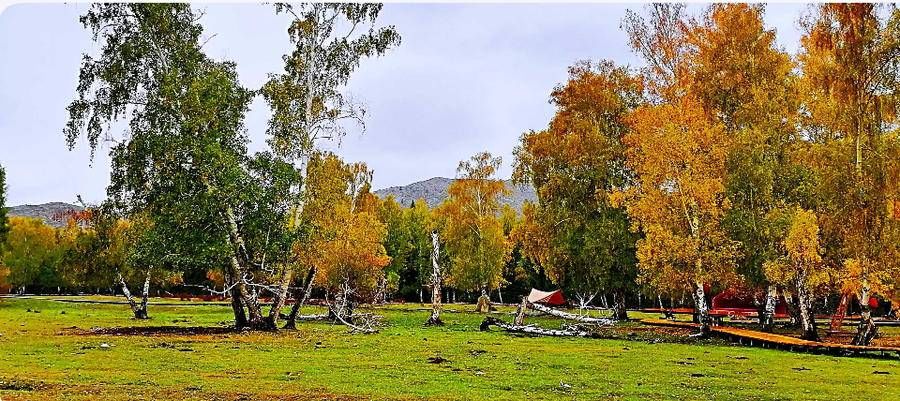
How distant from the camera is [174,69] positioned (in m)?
28.9

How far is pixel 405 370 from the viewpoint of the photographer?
16.8 meters

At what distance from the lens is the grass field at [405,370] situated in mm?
13102

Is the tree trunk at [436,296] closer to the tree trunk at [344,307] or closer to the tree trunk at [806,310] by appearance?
the tree trunk at [344,307]

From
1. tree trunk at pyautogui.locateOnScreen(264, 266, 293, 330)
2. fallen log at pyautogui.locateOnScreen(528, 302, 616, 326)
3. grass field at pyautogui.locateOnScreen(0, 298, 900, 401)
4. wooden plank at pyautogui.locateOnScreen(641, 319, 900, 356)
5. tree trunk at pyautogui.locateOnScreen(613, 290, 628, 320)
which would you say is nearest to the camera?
grass field at pyautogui.locateOnScreen(0, 298, 900, 401)

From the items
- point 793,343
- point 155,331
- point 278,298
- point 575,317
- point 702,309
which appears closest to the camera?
point 793,343

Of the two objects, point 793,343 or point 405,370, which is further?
point 793,343

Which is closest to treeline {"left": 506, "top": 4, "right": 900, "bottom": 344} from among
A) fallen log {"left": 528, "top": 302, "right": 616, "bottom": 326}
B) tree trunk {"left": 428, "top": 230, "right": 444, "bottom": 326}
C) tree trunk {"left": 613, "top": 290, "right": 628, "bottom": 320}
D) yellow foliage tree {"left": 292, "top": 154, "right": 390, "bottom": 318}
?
fallen log {"left": 528, "top": 302, "right": 616, "bottom": 326}

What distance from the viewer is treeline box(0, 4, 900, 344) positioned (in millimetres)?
27016

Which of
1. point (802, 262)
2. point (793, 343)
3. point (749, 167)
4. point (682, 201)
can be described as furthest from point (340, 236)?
point (793, 343)

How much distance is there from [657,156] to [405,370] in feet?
58.8

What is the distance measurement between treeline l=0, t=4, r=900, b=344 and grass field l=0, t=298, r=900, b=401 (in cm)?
467

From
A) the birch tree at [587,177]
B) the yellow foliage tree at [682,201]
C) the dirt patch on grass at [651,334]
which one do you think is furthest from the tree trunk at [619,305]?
the yellow foliage tree at [682,201]

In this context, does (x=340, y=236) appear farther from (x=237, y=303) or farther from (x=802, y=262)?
(x=802, y=262)

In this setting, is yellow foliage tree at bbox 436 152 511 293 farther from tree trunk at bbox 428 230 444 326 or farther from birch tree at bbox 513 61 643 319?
tree trunk at bbox 428 230 444 326
